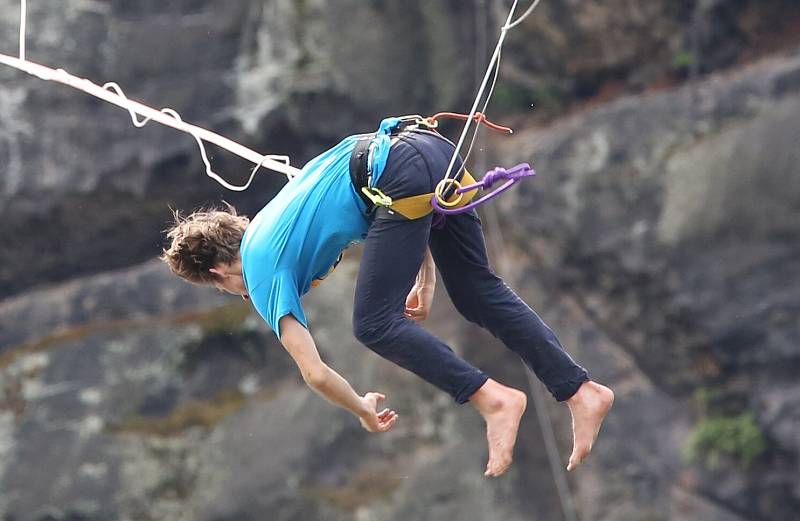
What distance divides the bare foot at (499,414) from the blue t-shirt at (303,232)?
64cm

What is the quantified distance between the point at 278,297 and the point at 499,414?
832 mm

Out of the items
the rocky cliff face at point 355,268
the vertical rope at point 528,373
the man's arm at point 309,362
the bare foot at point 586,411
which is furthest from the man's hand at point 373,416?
the vertical rope at point 528,373

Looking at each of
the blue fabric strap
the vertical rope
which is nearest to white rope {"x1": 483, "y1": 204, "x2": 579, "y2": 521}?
the vertical rope

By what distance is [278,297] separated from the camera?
410cm

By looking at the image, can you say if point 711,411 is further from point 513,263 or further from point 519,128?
point 519,128

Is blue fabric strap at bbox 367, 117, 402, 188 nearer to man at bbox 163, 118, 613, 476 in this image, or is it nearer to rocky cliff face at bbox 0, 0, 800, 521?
man at bbox 163, 118, 613, 476

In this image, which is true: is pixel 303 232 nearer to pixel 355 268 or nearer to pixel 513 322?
pixel 513 322

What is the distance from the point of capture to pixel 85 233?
9789mm

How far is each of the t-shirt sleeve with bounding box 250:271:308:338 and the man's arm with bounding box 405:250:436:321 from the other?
68 cm

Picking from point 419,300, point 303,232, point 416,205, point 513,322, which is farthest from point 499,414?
point 303,232

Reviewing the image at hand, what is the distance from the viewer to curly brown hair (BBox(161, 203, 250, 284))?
13.8 feet

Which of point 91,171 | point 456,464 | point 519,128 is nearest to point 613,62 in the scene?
point 519,128

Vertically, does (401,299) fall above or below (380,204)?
below

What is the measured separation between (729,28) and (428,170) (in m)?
5.71
